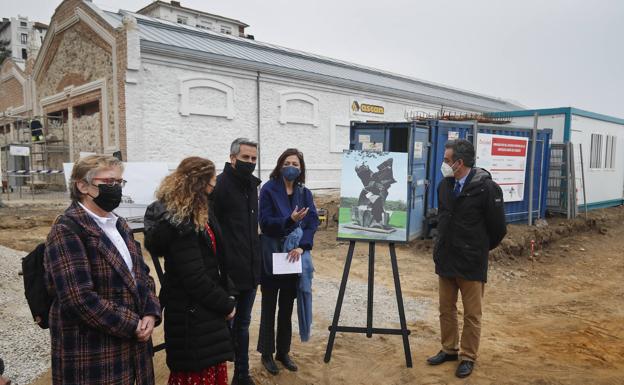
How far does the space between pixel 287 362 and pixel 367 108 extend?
668 inches

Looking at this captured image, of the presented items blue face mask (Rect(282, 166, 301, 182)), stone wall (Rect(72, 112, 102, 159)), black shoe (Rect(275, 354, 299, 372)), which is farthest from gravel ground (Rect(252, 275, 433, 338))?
stone wall (Rect(72, 112, 102, 159))

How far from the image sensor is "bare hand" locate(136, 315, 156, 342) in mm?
2381

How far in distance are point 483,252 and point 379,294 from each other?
3.22 metres

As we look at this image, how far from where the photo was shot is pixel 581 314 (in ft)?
21.2

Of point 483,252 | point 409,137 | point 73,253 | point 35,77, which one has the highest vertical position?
point 35,77

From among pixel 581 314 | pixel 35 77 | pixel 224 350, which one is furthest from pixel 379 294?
pixel 35 77

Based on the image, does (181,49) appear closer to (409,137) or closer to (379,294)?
(409,137)

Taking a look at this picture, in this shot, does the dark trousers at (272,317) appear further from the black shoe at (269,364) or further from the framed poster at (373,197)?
the framed poster at (373,197)

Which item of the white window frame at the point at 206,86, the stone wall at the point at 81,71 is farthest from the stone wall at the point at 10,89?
the white window frame at the point at 206,86

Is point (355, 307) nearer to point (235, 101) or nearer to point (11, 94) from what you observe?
point (235, 101)

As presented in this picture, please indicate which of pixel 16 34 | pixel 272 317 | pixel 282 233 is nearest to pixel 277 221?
pixel 282 233

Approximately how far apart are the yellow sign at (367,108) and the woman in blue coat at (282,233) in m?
15.7

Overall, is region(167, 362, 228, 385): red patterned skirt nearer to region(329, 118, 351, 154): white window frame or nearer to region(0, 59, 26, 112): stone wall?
region(329, 118, 351, 154): white window frame

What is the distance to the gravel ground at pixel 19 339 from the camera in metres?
3.96
